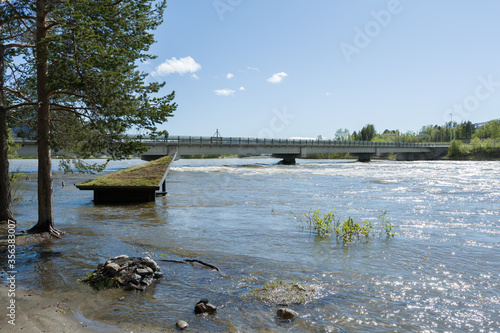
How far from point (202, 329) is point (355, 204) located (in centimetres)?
1618

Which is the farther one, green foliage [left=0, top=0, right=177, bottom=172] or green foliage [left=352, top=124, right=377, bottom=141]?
green foliage [left=352, top=124, right=377, bottom=141]

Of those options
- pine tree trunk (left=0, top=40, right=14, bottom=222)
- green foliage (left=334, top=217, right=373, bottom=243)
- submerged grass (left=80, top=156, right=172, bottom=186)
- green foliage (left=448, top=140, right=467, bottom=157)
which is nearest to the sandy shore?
pine tree trunk (left=0, top=40, right=14, bottom=222)

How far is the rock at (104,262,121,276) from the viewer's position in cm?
772

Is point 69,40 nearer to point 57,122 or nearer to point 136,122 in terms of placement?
point 136,122

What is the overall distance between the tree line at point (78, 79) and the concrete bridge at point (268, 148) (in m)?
31.5

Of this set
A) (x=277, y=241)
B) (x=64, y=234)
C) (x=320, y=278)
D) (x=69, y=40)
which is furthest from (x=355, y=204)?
(x=69, y=40)

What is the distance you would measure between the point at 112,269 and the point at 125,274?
0.29 metres

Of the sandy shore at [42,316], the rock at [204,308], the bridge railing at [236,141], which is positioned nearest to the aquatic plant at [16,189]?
the sandy shore at [42,316]

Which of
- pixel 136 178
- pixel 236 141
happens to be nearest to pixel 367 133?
pixel 236 141

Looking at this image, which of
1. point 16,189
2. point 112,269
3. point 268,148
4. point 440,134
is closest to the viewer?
point 112,269

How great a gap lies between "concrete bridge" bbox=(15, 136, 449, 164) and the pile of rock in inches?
1444

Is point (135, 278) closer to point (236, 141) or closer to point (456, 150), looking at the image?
point (236, 141)

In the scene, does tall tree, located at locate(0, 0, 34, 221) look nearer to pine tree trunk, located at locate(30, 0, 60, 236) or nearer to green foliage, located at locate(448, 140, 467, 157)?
pine tree trunk, located at locate(30, 0, 60, 236)

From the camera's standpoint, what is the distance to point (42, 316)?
19.2 feet
